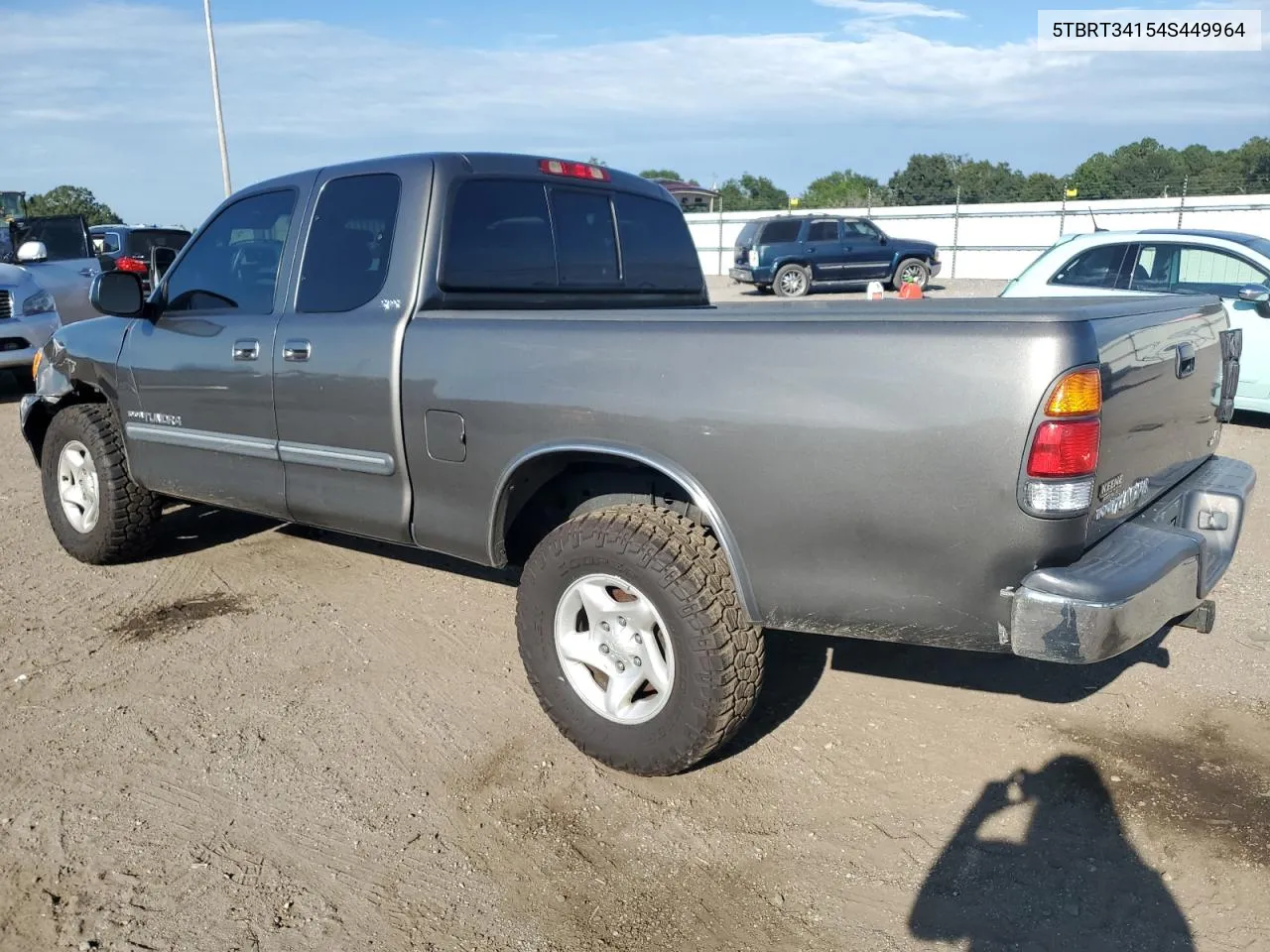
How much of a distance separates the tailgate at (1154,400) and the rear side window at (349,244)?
2.52 meters

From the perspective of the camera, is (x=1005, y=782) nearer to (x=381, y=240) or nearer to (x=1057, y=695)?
(x=1057, y=695)

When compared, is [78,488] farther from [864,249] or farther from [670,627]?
[864,249]

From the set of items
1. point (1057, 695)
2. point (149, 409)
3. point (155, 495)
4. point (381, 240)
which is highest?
point (381, 240)

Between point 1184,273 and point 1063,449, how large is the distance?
686cm

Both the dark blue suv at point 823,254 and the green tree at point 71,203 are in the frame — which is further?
the green tree at point 71,203

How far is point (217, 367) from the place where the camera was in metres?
4.32

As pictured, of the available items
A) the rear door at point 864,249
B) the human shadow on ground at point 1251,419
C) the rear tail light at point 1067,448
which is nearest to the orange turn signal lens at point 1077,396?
the rear tail light at point 1067,448

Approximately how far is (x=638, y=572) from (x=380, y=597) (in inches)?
88.1

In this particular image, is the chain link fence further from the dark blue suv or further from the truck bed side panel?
the truck bed side panel

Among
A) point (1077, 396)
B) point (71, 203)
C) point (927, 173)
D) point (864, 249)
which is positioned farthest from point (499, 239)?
point (927, 173)

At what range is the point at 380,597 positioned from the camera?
16.0 ft

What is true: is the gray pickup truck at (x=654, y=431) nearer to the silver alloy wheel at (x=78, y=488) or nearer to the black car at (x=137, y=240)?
the silver alloy wheel at (x=78, y=488)

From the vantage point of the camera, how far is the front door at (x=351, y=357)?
12.1ft

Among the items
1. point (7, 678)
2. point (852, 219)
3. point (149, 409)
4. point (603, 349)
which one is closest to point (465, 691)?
point (603, 349)
